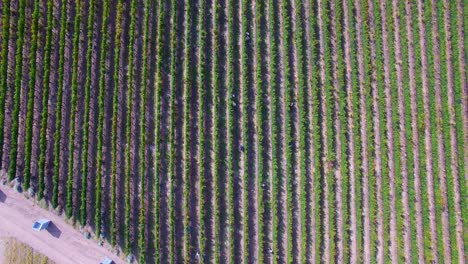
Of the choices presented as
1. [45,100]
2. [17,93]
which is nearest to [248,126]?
[45,100]

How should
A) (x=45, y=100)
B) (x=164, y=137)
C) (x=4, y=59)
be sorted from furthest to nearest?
(x=4, y=59), (x=45, y=100), (x=164, y=137)

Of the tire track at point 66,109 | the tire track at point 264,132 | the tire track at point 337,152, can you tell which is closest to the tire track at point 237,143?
the tire track at point 264,132

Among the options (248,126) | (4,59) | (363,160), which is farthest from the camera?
(4,59)

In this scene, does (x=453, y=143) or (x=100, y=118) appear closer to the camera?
(x=453, y=143)

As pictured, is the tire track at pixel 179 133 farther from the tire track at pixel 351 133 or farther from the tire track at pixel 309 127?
the tire track at pixel 351 133

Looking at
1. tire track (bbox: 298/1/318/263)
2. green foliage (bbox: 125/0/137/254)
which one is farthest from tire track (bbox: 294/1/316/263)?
green foliage (bbox: 125/0/137/254)

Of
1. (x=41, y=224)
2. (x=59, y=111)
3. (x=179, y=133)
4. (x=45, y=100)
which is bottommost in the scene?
(x=41, y=224)

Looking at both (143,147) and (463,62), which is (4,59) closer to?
(143,147)
